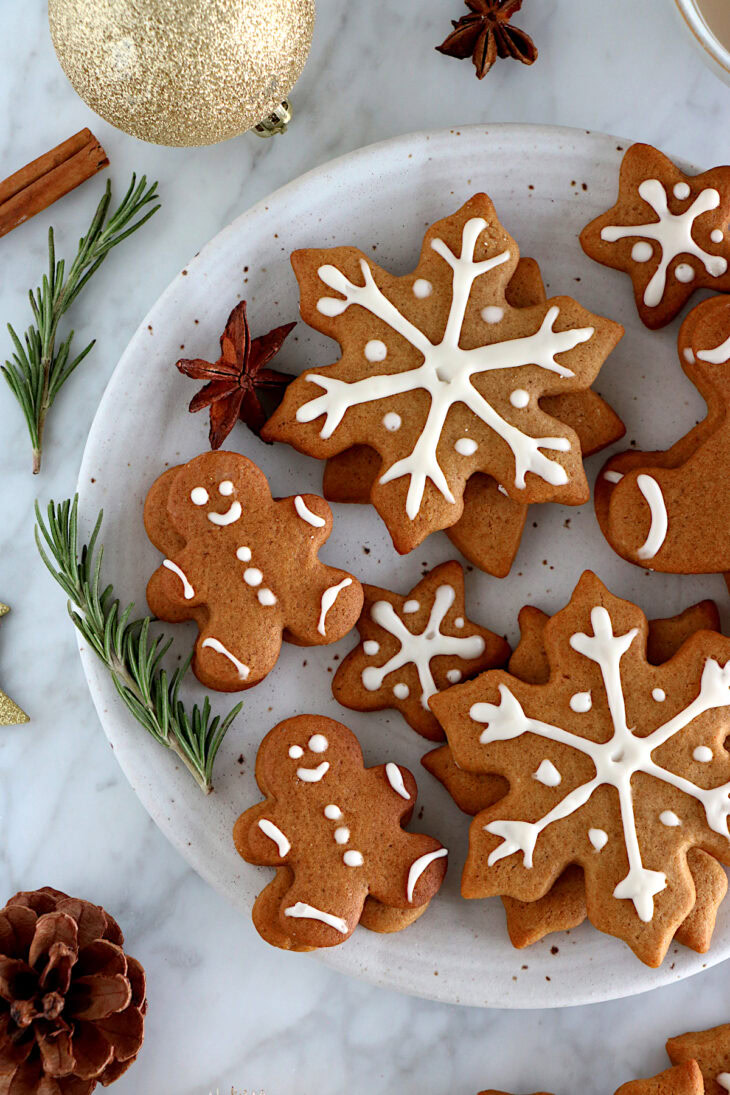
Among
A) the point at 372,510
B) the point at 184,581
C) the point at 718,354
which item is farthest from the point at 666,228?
the point at 184,581

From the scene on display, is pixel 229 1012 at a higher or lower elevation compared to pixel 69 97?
lower

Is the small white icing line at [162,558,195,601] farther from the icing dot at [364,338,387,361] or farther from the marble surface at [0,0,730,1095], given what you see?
the icing dot at [364,338,387,361]

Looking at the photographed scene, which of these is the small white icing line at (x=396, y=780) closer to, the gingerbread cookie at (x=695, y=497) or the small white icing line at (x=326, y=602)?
the small white icing line at (x=326, y=602)

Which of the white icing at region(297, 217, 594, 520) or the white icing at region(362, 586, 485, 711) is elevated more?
the white icing at region(297, 217, 594, 520)

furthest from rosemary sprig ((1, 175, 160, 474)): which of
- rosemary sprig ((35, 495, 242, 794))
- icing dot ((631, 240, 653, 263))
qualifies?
icing dot ((631, 240, 653, 263))

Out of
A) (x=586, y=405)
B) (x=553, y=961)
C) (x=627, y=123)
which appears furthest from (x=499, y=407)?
(x=553, y=961)

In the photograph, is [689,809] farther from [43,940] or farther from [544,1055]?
[43,940]
